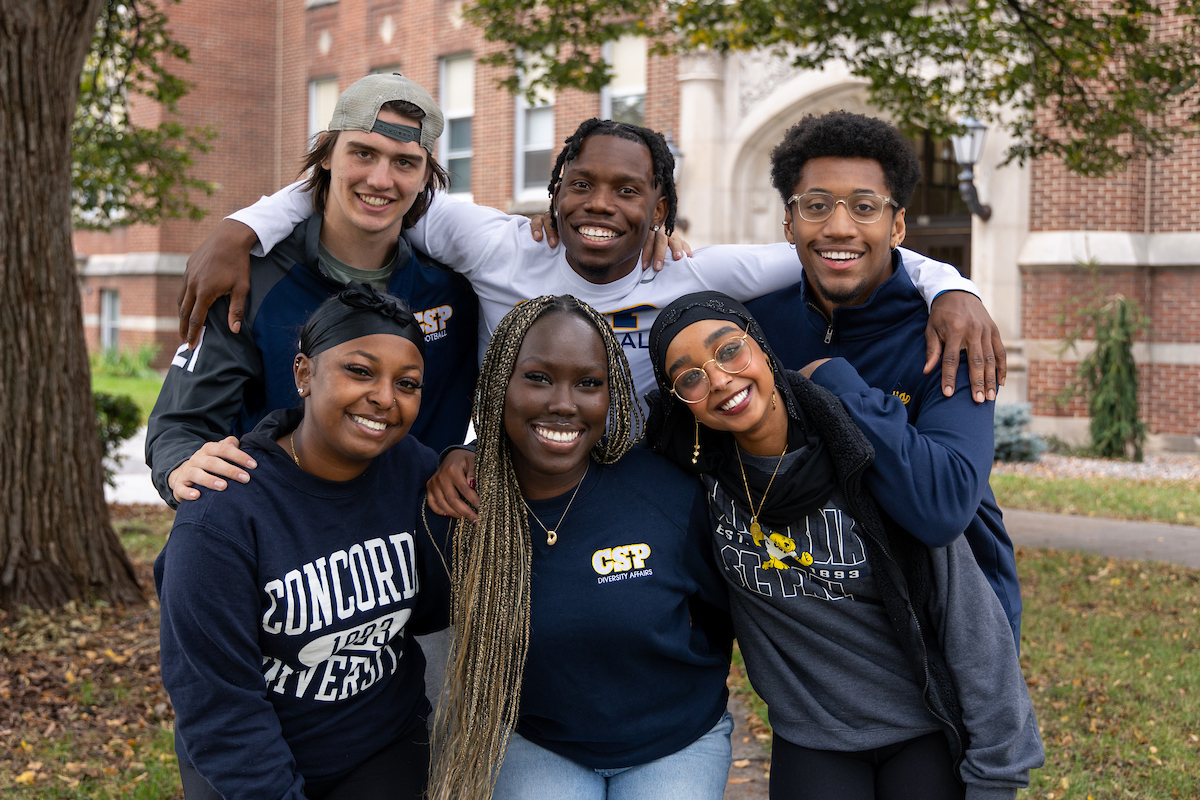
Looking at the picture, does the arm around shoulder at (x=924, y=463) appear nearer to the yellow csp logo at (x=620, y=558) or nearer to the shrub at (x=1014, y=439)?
the yellow csp logo at (x=620, y=558)

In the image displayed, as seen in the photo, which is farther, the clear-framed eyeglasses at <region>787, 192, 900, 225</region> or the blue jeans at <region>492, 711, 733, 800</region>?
the clear-framed eyeglasses at <region>787, 192, 900, 225</region>

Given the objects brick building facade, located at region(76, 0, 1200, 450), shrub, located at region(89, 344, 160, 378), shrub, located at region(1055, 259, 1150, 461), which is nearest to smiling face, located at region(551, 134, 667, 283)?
brick building facade, located at region(76, 0, 1200, 450)

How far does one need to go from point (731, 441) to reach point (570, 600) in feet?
1.75

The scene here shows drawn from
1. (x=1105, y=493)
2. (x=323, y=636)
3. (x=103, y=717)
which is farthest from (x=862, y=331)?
(x=1105, y=493)

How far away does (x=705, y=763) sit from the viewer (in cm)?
257

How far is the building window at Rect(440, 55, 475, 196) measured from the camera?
1859cm

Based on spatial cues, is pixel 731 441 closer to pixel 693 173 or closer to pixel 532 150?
pixel 693 173

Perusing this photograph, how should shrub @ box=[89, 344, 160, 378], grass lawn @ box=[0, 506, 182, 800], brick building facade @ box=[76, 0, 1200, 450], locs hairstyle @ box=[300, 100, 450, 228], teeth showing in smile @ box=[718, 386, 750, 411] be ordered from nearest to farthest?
1. teeth showing in smile @ box=[718, 386, 750, 411]
2. locs hairstyle @ box=[300, 100, 450, 228]
3. grass lawn @ box=[0, 506, 182, 800]
4. brick building facade @ box=[76, 0, 1200, 450]
5. shrub @ box=[89, 344, 160, 378]

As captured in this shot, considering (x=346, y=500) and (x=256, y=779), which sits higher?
(x=346, y=500)

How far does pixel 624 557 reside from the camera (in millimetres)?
2500

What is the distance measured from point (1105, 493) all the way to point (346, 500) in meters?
9.49

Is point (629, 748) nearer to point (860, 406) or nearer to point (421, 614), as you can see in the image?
point (421, 614)

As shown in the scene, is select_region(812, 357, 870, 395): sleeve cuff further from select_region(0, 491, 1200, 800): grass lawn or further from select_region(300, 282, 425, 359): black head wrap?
select_region(0, 491, 1200, 800): grass lawn

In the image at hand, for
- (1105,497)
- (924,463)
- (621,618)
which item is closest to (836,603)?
(924,463)
